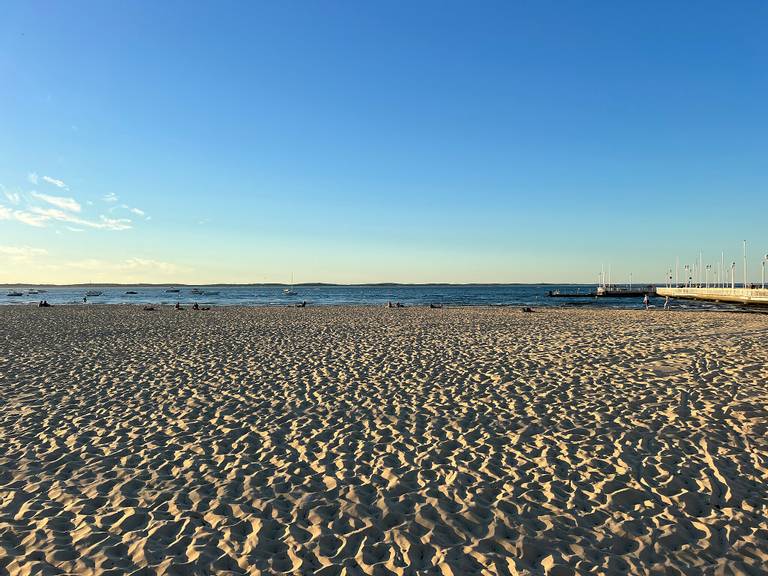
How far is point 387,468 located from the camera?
19.0 ft

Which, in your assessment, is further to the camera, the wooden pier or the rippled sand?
the wooden pier

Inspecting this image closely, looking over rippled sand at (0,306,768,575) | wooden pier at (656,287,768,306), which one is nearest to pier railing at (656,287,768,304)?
wooden pier at (656,287,768,306)

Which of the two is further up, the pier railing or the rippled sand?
the pier railing

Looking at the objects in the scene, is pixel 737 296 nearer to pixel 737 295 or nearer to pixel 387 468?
pixel 737 295

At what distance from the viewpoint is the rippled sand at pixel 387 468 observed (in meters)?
4.05

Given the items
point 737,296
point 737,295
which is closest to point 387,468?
point 737,296

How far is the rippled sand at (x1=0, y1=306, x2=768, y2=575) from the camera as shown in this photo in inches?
159

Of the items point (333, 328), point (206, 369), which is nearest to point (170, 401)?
point (206, 369)

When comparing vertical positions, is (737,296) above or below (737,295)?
below

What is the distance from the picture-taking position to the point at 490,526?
4.45 metres

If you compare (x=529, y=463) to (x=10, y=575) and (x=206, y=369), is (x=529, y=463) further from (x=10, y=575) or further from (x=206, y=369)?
(x=206, y=369)

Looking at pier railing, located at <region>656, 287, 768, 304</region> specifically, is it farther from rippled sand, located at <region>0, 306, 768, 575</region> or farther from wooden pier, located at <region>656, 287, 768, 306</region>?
rippled sand, located at <region>0, 306, 768, 575</region>

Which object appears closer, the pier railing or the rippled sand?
the rippled sand

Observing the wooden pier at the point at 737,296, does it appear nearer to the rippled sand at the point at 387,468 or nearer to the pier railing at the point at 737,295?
the pier railing at the point at 737,295
